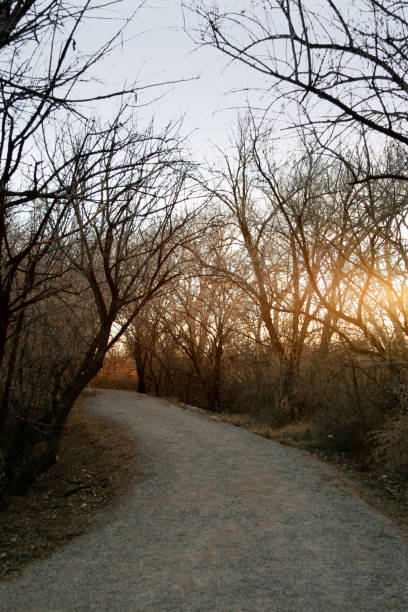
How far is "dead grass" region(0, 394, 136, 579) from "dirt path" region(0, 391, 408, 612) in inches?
11.4

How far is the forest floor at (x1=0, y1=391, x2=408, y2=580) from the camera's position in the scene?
5.01m

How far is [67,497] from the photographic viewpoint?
6.44 m

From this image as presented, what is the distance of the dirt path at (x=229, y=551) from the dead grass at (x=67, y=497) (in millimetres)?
289

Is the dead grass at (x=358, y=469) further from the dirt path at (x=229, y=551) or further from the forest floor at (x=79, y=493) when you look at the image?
the dirt path at (x=229, y=551)

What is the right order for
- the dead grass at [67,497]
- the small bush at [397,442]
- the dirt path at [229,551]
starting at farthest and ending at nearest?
1. the small bush at [397,442]
2. the dead grass at [67,497]
3. the dirt path at [229,551]

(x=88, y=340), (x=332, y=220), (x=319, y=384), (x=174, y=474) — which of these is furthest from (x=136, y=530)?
(x=332, y=220)

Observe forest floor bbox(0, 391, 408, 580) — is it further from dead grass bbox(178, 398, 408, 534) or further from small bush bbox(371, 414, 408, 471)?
small bush bbox(371, 414, 408, 471)

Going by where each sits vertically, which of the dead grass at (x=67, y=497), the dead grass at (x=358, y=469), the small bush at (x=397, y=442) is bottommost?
the dead grass at (x=67, y=497)

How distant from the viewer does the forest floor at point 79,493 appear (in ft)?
16.4

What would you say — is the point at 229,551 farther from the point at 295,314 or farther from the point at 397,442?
the point at 295,314

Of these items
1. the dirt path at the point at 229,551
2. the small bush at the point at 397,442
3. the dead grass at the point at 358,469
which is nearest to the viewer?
the dirt path at the point at 229,551

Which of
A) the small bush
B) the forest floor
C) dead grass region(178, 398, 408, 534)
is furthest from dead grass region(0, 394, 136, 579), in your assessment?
the small bush

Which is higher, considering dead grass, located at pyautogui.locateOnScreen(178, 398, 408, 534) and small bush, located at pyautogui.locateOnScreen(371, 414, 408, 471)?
small bush, located at pyautogui.locateOnScreen(371, 414, 408, 471)

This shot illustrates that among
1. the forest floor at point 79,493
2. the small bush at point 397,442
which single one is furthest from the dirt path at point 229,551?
the small bush at point 397,442
